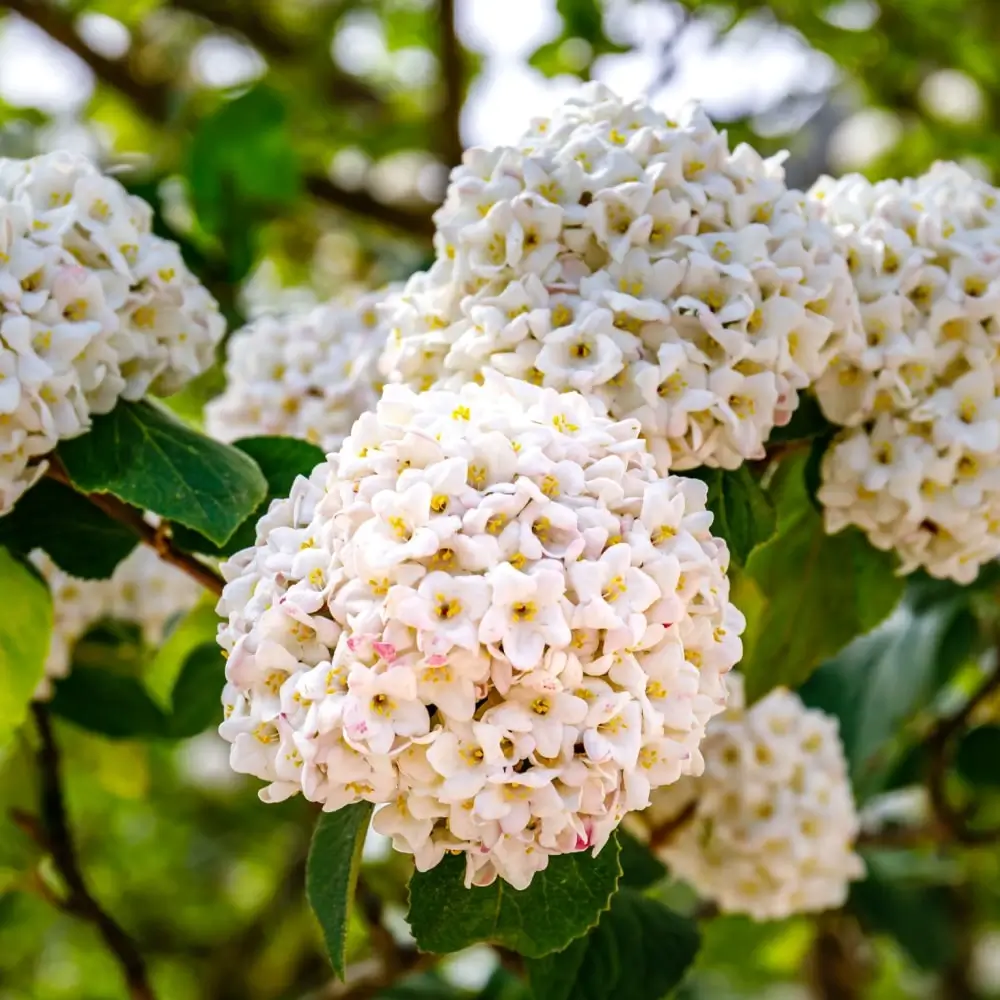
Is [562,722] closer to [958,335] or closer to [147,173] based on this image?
[958,335]

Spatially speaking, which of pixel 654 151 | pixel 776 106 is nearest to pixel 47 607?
Result: pixel 654 151

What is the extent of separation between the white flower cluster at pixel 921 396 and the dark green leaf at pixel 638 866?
40 cm

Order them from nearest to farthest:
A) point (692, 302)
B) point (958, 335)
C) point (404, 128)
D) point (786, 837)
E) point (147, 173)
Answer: point (692, 302) < point (958, 335) < point (786, 837) < point (147, 173) < point (404, 128)

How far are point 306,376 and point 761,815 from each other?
30.8 inches

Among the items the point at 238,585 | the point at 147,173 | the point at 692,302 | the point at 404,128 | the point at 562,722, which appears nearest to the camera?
the point at 562,722

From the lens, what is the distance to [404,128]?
9.14ft

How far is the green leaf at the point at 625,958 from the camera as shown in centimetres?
128

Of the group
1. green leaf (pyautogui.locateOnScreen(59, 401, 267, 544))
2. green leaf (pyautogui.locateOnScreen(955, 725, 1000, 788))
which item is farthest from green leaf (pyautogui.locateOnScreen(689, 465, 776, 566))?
green leaf (pyautogui.locateOnScreen(955, 725, 1000, 788))

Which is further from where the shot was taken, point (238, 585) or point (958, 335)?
point (958, 335)

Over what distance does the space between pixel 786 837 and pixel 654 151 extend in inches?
36.0

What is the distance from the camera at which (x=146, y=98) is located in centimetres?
283

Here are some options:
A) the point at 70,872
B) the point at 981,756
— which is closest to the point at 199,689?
the point at 70,872

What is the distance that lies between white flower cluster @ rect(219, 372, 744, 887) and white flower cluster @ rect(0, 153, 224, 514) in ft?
0.90

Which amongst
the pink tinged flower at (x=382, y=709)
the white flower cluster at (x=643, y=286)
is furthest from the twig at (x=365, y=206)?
the pink tinged flower at (x=382, y=709)
